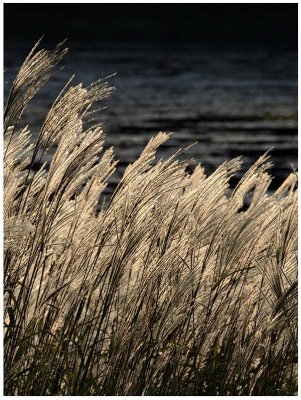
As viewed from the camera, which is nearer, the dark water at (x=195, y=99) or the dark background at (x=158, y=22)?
the dark water at (x=195, y=99)

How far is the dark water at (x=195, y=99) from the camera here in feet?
88.7

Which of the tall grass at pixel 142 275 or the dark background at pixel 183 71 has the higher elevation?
the tall grass at pixel 142 275

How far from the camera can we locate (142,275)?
4914 millimetres

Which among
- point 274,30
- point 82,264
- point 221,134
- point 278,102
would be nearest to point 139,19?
point 274,30

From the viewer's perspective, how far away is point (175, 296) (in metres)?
4.69

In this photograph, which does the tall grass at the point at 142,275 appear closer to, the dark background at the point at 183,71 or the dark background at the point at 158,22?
the dark background at the point at 183,71

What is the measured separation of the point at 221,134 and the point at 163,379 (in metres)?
24.4

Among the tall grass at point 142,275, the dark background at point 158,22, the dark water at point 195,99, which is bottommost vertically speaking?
the dark background at point 158,22

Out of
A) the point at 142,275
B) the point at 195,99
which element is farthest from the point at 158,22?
the point at 142,275

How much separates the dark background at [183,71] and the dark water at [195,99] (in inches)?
1.6

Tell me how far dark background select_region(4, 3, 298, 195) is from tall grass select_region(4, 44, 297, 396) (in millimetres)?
6336

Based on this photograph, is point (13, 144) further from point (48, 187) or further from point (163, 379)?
point (163, 379)

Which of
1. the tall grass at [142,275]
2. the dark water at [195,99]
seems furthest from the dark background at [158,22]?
the tall grass at [142,275]

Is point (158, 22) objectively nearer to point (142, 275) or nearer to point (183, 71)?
point (183, 71)
